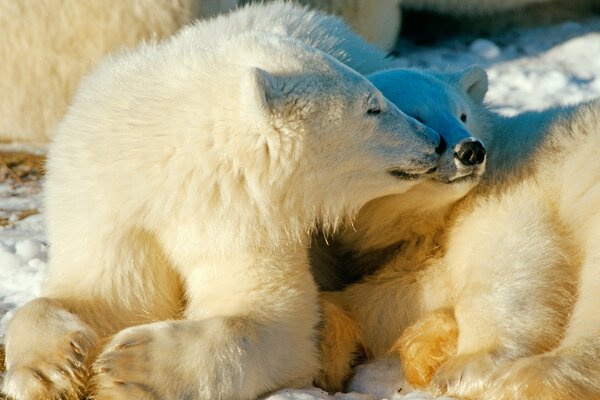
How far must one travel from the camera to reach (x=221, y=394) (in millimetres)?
2586

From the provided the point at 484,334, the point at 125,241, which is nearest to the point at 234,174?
the point at 125,241

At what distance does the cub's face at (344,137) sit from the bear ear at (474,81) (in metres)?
0.53

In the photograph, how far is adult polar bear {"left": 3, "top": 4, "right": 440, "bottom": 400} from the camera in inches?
105

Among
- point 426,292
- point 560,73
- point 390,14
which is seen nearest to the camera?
point 426,292

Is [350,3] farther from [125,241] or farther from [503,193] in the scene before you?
[125,241]

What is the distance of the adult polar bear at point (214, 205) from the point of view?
267 centimetres

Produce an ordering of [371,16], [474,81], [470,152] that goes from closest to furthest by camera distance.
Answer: [470,152], [474,81], [371,16]

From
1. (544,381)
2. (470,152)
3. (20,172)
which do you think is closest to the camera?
(544,381)

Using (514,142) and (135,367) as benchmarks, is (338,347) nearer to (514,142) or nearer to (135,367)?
(135,367)

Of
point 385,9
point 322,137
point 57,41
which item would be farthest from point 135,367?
point 385,9

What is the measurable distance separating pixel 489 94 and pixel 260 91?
2.83 meters

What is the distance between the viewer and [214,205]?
2.80 metres

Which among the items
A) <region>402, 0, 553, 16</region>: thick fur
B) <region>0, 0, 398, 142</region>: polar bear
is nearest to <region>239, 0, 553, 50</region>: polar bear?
<region>402, 0, 553, 16</region>: thick fur

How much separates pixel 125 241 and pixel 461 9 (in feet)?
12.3
